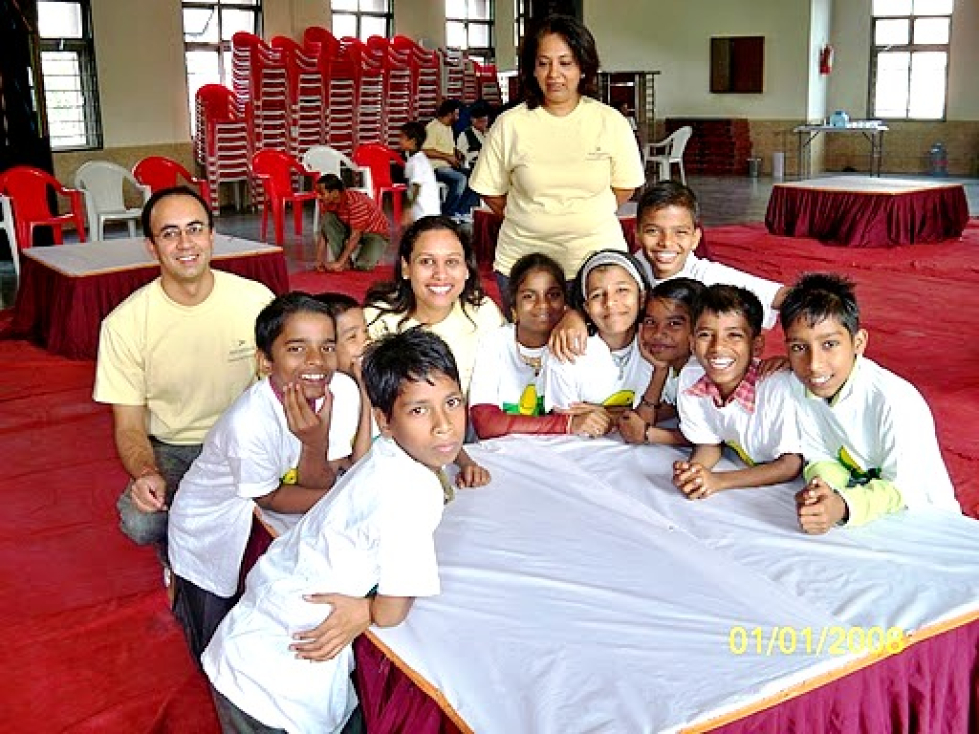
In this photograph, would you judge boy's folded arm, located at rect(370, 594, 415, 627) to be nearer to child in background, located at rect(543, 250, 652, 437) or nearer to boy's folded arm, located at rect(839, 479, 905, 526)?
boy's folded arm, located at rect(839, 479, 905, 526)

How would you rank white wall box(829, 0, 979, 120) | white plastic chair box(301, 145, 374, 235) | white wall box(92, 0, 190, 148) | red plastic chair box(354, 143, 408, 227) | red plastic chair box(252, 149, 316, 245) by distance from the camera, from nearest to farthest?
1. red plastic chair box(252, 149, 316, 245)
2. white plastic chair box(301, 145, 374, 235)
3. red plastic chair box(354, 143, 408, 227)
4. white wall box(92, 0, 190, 148)
5. white wall box(829, 0, 979, 120)

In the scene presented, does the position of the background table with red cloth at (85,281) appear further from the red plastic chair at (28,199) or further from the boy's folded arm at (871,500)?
the boy's folded arm at (871,500)

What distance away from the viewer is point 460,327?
270cm

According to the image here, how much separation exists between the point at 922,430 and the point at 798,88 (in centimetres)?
1308

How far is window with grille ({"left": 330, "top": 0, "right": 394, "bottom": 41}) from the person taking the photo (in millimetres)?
13141

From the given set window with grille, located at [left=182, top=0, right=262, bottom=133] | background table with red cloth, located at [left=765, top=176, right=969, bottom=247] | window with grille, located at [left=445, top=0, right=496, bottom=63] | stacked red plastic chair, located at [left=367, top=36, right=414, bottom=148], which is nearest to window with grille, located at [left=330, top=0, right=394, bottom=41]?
stacked red plastic chair, located at [left=367, top=36, right=414, bottom=148]

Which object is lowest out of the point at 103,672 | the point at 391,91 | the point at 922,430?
the point at 103,672

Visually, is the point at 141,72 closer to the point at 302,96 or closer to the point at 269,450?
the point at 302,96

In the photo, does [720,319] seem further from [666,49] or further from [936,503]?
[666,49]

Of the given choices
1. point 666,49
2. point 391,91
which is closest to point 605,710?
point 391,91

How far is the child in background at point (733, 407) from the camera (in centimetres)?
209

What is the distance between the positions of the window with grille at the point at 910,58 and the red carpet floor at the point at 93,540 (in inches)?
314

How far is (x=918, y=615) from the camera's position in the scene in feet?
5.04

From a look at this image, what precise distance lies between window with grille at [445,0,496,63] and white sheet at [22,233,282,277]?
360 inches
